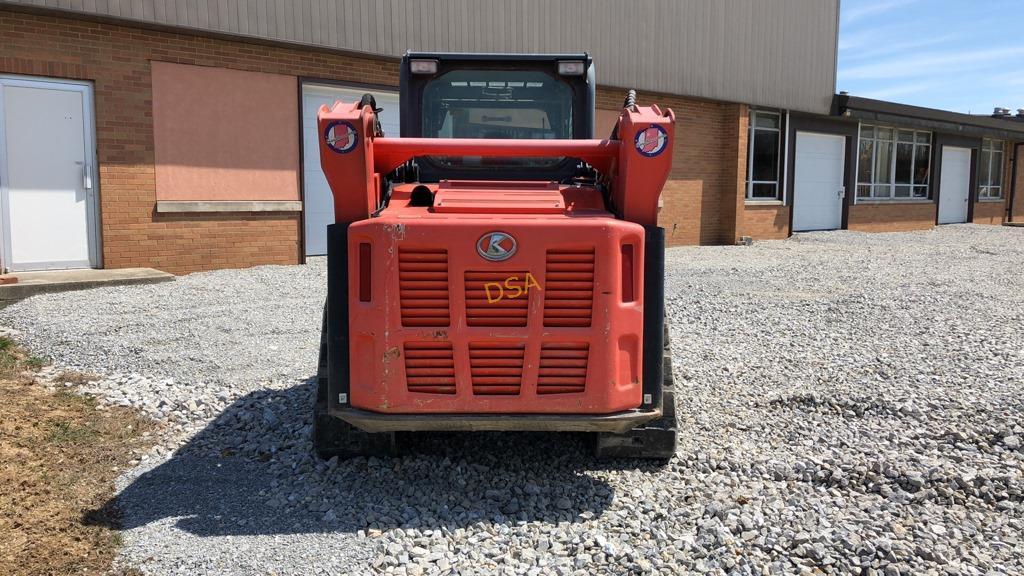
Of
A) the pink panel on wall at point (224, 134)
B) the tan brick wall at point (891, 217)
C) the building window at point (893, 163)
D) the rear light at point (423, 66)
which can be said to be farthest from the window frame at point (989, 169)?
the rear light at point (423, 66)

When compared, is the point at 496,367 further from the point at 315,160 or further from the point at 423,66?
the point at 315,160

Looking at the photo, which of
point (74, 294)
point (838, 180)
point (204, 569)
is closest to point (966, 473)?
point (204, 569)

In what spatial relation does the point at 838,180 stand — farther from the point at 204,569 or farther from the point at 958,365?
the point at 204,569

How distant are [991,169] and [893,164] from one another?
783cm

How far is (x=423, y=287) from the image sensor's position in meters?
3.52

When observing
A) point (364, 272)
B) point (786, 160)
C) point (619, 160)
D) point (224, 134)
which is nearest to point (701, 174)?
point (786, 160)

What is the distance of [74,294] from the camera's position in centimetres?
906

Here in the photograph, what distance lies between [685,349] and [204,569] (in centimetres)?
478

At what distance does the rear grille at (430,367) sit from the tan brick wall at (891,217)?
21019 mm

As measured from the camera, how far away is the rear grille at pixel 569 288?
139 inches

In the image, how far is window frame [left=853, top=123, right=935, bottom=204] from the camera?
897 inches

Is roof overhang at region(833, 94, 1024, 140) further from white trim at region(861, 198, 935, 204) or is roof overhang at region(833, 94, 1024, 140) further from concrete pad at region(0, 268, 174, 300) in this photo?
concrete pad at region(0, 268, 174, 300)

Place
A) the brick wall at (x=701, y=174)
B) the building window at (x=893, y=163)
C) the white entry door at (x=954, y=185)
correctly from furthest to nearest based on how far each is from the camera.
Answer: the white entry door at (x=954, y=185)
the building window at (x=893, y=163)
the brick wall at (x=701, y=174)

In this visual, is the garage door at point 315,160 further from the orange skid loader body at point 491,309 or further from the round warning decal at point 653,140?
the round warning decal at point 653,140
